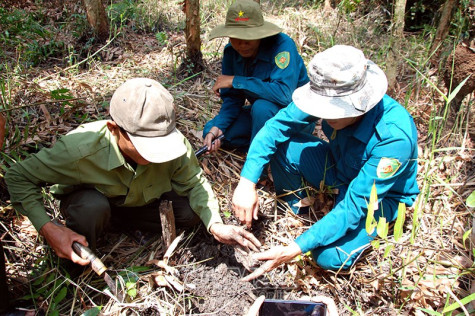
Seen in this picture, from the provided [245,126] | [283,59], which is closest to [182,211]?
[245,126]

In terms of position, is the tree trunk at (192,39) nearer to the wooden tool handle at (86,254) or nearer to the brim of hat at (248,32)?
the brim of hat at (248,32)

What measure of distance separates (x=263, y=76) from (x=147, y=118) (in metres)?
1.42

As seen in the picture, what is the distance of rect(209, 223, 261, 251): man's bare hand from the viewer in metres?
1.94

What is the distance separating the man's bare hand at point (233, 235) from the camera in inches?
76.4

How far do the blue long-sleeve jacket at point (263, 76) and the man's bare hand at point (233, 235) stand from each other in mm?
1059

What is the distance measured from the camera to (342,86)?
181 cm

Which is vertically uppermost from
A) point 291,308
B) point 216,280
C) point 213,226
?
point 213,226

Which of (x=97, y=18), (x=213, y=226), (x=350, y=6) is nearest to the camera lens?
(x=213, y=226)

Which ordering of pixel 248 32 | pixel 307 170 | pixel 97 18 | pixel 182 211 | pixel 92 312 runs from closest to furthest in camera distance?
pixel 92 312 < pixel 182 211 < pixel 307 170 < pixel 248 32 < pixel 97 18

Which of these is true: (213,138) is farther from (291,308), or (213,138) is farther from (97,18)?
(97,18)

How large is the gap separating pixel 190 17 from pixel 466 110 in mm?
2334

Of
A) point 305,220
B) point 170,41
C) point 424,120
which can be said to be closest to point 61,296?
point 305,220

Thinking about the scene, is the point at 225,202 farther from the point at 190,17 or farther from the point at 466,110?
the point at 466,110

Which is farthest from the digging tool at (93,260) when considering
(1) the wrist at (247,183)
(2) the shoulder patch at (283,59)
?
(2) the shoulder patch at (283,59)
